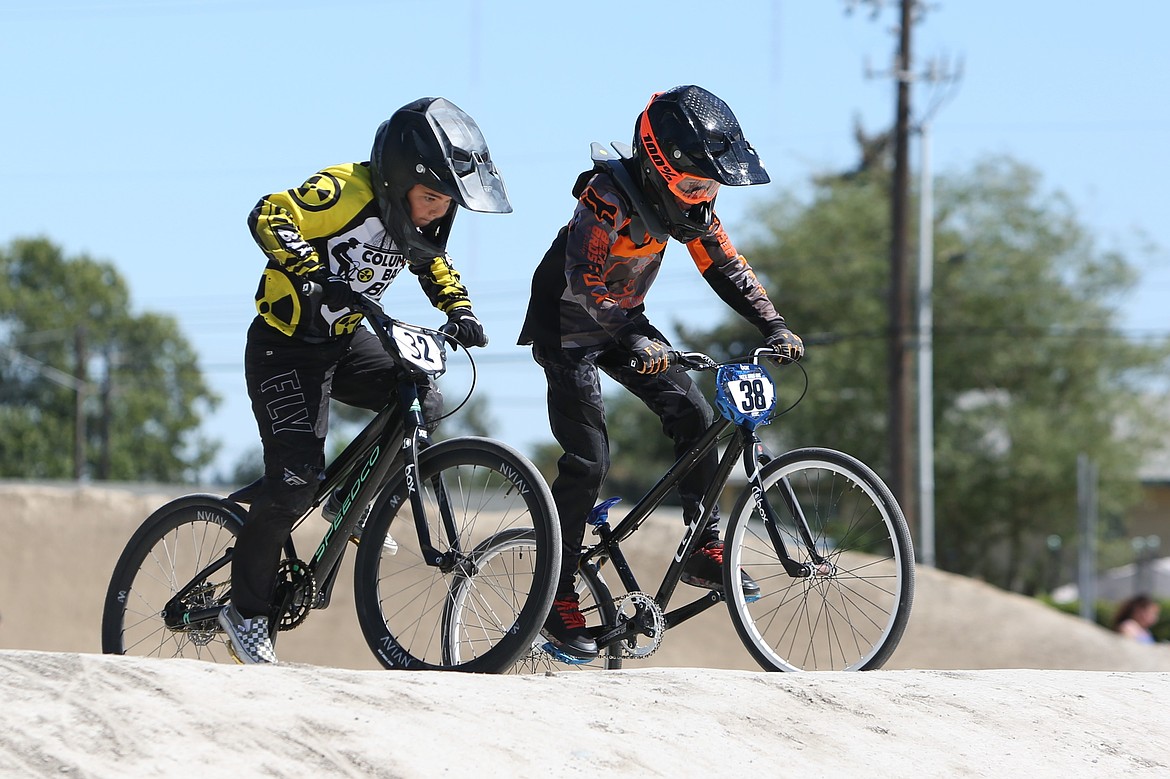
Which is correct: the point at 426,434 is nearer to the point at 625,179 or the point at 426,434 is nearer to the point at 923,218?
the point at 625,179

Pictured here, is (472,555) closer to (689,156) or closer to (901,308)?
(689,156)

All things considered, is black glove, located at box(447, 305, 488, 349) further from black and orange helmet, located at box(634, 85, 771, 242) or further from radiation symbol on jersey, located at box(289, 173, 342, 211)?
black and orange helmet, located at box(634, 85, 771, 242)

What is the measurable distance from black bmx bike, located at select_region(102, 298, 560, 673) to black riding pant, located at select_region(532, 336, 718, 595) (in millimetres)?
283

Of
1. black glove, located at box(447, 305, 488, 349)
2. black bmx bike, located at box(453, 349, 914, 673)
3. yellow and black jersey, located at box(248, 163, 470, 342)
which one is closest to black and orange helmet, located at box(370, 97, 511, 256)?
yellow and black jersey, located at box(248, 163, 470, 342)

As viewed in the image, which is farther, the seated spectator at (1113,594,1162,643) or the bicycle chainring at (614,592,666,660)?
the seated spectator at (1113,594,1162,643)

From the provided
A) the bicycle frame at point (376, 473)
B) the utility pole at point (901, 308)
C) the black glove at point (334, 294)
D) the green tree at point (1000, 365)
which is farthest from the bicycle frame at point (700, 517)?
the green tree at point (1000, 365)

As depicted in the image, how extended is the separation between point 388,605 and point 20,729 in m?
1.96

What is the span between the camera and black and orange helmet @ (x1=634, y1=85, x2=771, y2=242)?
527cm

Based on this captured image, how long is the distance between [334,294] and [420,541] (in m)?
0.84

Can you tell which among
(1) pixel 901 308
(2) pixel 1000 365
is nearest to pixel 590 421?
(1) pixel 901 308

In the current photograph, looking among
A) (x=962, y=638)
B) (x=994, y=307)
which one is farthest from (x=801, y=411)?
(x=962, y=638)

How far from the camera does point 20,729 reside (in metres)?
3.71

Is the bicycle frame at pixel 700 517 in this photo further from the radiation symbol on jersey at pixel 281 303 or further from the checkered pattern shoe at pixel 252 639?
the radiation symbol on jersey at pixel 281 303

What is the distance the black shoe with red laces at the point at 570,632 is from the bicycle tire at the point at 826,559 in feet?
1.93
